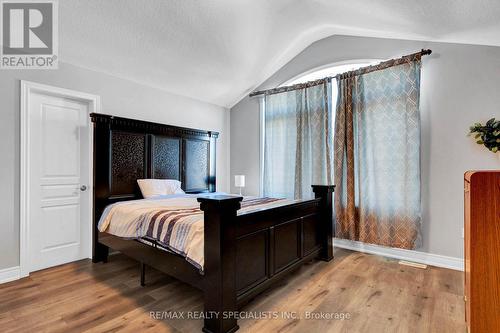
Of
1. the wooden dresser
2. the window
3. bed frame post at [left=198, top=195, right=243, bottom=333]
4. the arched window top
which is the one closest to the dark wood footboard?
bed frame post at [left=198, top=195, right=243, bottom=333]

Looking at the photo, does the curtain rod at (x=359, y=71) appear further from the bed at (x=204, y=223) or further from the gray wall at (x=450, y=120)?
the bed at (x=204, y=223)

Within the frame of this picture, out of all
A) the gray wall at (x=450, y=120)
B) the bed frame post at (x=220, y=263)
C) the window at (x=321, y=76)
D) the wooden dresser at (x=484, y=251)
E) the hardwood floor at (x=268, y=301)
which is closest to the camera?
the wooden dresser at (x=484, y=251)

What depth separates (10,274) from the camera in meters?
2.54

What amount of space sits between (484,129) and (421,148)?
0.63 meters

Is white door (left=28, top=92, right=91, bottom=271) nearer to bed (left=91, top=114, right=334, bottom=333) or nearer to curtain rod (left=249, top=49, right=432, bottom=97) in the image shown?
bed (left=91, top=114, right=334, bottom=333)

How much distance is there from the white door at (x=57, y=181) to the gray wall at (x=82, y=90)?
156 millimetres

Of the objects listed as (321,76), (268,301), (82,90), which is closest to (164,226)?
(268,301)

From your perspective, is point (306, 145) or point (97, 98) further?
point (306, 145)

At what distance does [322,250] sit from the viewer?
3076mm

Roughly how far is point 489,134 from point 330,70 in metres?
2.25

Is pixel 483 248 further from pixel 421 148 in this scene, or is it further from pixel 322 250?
pixel 421 148

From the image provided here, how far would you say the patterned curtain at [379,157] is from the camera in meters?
3.04

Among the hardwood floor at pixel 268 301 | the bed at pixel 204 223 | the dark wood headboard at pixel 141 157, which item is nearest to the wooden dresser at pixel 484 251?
the hardwood floor at pixel 268 301

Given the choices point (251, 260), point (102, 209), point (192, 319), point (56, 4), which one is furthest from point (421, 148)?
point (56, 4)
